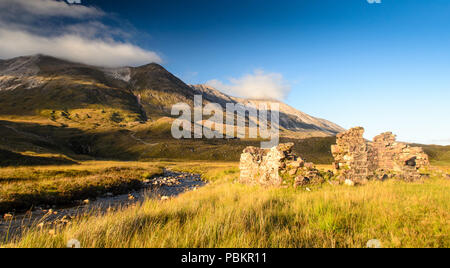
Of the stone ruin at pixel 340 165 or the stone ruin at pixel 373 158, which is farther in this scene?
the stone ruin at pixel 373 158

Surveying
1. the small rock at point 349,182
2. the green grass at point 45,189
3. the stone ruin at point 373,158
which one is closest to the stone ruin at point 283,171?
the small rock at point 349,182

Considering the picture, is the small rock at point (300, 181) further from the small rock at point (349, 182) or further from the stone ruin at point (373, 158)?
the stone ruin at point (373, 158)

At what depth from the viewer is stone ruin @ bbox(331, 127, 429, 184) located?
46.3 ft

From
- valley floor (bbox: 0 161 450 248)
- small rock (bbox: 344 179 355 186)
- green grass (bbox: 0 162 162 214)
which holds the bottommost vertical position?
green grass (bbox: 0 162 162 214)

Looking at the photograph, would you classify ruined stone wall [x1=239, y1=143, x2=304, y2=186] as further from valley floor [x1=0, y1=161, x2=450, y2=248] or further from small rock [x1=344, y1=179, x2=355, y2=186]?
valley floor [x1=0, y1=161, x2=450, y2=248]

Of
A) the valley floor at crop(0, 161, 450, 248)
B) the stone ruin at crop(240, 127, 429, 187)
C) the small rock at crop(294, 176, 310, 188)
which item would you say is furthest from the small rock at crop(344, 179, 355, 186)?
the valley floor at crop(0, 161, 450, 248)

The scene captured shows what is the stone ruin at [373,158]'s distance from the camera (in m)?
14.1

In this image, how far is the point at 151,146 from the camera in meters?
96.1

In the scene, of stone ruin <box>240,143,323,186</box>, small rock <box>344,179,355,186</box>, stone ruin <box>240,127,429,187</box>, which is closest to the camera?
small rock <box>344,179,355,186</box>
